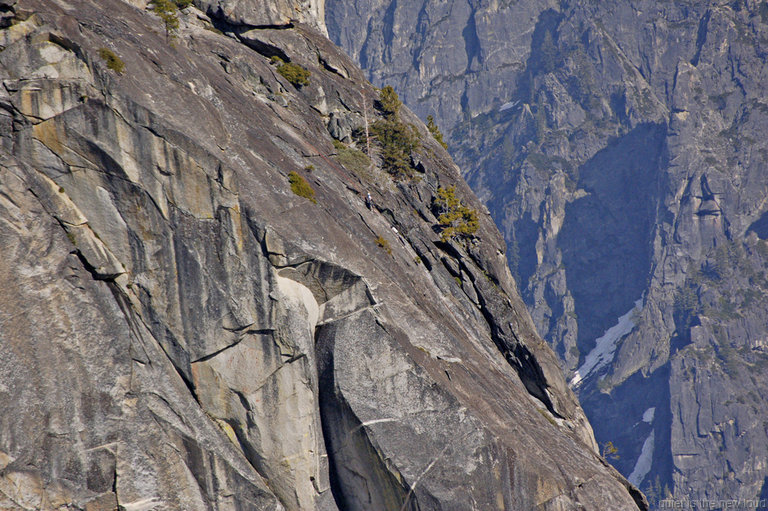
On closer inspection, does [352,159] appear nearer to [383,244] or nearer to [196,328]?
[383,244]

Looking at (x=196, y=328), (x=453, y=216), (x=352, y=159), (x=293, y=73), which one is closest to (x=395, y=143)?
(x=352, y=159)

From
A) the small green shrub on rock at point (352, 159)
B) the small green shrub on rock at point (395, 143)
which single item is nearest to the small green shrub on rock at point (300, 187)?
the small green shrub on rock at point (352, 159)

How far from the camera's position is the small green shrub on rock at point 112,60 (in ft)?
117

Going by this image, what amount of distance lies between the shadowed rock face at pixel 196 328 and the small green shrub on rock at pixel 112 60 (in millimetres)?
131

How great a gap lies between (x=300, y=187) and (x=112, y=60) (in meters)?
10.8

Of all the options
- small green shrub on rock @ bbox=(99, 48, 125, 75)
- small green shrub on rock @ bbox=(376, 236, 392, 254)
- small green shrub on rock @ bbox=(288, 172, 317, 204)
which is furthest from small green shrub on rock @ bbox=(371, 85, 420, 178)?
small green shrub on rock @ bbox=(99, 48, 125, 75)

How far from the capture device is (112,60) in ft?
117

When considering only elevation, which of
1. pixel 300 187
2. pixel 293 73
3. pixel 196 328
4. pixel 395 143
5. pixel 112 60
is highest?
pixel 293 73

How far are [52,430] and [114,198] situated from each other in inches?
413

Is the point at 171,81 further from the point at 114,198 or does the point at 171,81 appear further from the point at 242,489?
the point at 242,489

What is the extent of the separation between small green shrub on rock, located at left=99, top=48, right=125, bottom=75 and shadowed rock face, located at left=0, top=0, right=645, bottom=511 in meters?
0.13

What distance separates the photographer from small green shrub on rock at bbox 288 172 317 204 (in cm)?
3938

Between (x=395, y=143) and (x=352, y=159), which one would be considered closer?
(x=352, y=159)

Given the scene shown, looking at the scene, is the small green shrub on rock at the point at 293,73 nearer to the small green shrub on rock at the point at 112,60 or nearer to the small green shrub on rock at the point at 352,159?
the small green shrub on rock at the point at 352,159
